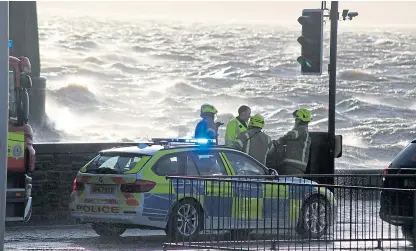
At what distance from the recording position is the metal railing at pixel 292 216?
11.6 metres

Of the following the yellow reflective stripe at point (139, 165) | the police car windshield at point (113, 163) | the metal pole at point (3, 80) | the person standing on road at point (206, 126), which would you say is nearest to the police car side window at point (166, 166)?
the yellow reflective stripe at point (139, 165)

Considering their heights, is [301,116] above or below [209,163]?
above

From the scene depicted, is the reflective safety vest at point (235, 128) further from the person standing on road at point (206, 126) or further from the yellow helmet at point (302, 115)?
the yellow helmet at point (302, 115)

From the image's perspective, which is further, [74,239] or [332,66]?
[332,66]

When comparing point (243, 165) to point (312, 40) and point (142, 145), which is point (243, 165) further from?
point (312, 40)

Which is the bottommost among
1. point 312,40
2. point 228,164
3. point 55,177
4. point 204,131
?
point 55,177

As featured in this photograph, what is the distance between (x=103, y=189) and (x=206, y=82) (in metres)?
64.9

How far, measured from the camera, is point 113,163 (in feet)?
52.4

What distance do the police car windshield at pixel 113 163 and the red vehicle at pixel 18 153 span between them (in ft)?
3.24

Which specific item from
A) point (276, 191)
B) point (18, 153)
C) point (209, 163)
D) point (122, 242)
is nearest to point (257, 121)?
point (209, 163)

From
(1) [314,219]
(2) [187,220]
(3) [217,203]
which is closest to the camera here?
(1) [314,219]

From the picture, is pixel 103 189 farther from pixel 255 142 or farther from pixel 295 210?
pixel 295 210

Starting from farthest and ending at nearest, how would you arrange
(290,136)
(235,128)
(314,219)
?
1. (235,128)
2. (290,136)
3. (314,219)

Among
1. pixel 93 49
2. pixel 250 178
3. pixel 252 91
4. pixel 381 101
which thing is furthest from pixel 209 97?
pixel 250 178
